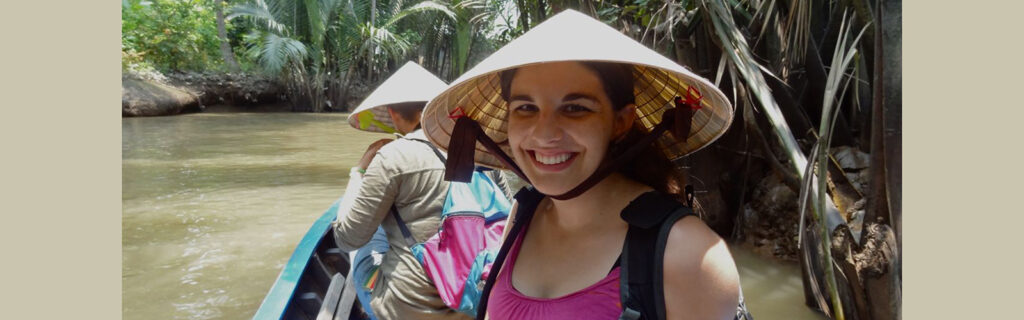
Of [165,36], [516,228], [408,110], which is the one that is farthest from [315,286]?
[165,36]

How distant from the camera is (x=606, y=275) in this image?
3.80 ft

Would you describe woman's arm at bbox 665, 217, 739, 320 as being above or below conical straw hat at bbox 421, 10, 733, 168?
below

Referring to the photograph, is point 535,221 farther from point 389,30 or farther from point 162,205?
point 389,30

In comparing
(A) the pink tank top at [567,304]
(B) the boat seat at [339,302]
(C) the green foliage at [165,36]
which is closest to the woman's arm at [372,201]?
(B) the boat seat at [339,302]

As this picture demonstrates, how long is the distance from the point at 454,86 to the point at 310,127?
15.6 m

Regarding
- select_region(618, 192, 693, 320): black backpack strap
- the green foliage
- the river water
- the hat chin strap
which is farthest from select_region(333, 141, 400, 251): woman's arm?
the green foliage

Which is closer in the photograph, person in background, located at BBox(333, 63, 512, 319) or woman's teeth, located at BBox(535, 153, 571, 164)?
woman's teeth, located at BBox(535, 153, 571, 164)

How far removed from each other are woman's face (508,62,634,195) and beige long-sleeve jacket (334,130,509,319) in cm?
111

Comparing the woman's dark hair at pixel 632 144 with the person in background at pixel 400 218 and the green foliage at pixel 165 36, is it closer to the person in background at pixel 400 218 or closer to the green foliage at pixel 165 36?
the person in background at pixel 400 218

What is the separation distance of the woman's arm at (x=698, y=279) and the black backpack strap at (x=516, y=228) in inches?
16.8

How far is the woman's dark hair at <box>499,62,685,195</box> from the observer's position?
1.25 meters

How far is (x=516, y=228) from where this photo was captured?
4.64 ft

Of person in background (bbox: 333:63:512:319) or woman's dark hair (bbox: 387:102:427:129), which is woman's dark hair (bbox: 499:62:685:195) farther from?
woman's dark hair (bbox: 387:102:427:129)

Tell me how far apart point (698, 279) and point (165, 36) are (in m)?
21.3
